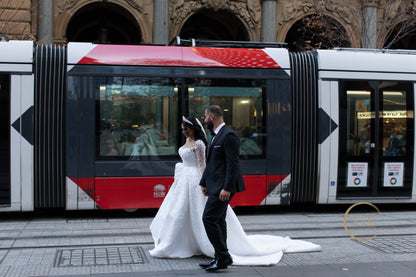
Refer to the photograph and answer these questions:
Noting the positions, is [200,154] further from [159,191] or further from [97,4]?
[97,4]

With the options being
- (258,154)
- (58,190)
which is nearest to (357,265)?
(258,154)

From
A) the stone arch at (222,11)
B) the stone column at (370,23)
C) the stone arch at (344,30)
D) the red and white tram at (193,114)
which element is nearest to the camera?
the red and white tram at (193,114)

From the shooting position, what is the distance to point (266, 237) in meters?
6.65

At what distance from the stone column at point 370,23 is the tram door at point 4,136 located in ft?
44.9

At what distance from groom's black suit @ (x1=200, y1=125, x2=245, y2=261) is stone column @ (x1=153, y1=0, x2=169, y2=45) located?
13.6 metres

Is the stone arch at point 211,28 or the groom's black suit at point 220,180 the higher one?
the stone arch at point 211,28

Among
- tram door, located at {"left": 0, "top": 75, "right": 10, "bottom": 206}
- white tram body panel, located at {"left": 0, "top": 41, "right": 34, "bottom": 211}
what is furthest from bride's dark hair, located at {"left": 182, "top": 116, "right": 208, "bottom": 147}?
tram door, located at {"left": 0, "top": 75, "right": 10, "bottom": 206}

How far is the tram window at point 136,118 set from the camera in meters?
8.60

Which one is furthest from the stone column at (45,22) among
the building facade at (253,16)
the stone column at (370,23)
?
the stone column at (370,23)

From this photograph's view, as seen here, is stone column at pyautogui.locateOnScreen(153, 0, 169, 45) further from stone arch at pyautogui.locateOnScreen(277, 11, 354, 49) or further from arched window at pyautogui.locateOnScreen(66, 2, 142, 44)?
stone arch at pyautogui.locateOnScreen(277, 11, 354, 49)

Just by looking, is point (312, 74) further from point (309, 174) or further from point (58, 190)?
point (58, 190)

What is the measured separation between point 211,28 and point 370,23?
894cm

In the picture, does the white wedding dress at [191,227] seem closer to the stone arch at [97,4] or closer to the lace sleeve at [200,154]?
the lace sleeve at [200,154]

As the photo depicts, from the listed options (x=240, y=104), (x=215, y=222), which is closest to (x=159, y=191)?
(x=240, y=104)
